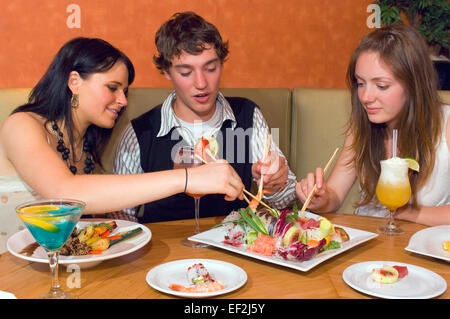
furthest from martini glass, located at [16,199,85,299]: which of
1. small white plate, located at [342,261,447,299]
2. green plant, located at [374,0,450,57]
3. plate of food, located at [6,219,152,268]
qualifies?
green plant, located at [374,0,450,57]

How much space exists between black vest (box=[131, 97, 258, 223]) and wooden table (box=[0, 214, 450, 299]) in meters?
0.84

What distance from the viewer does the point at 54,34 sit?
10.2 ft

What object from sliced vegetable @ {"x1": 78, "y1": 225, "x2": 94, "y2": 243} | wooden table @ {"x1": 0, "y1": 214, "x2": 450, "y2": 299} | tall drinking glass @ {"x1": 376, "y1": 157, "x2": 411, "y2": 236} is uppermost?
tall drinking glass @ {"x1": 376, "y1": 157, "x2": 411, "y2": 236}

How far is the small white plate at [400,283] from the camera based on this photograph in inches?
43.0

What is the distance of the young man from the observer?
2203mm

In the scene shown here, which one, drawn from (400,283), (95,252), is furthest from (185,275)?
(400,283)

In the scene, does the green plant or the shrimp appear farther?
the green plant

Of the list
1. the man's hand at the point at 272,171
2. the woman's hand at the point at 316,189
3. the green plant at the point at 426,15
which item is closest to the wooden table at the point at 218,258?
the woman's hand at the point at 316,189

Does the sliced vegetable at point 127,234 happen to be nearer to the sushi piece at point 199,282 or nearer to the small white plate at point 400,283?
the sushi piece at point 199,282

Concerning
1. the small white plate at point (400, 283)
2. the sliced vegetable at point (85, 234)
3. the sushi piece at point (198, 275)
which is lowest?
the small white plate at point (400, 283)

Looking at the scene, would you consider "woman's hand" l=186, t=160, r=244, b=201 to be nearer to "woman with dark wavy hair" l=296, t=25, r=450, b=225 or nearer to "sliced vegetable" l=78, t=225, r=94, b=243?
"sliced vegetable" l=78, t=225, r=94, b=243

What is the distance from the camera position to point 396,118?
2.09 m

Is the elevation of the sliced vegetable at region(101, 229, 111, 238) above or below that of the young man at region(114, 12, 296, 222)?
below

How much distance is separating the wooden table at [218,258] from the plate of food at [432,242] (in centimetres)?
3
